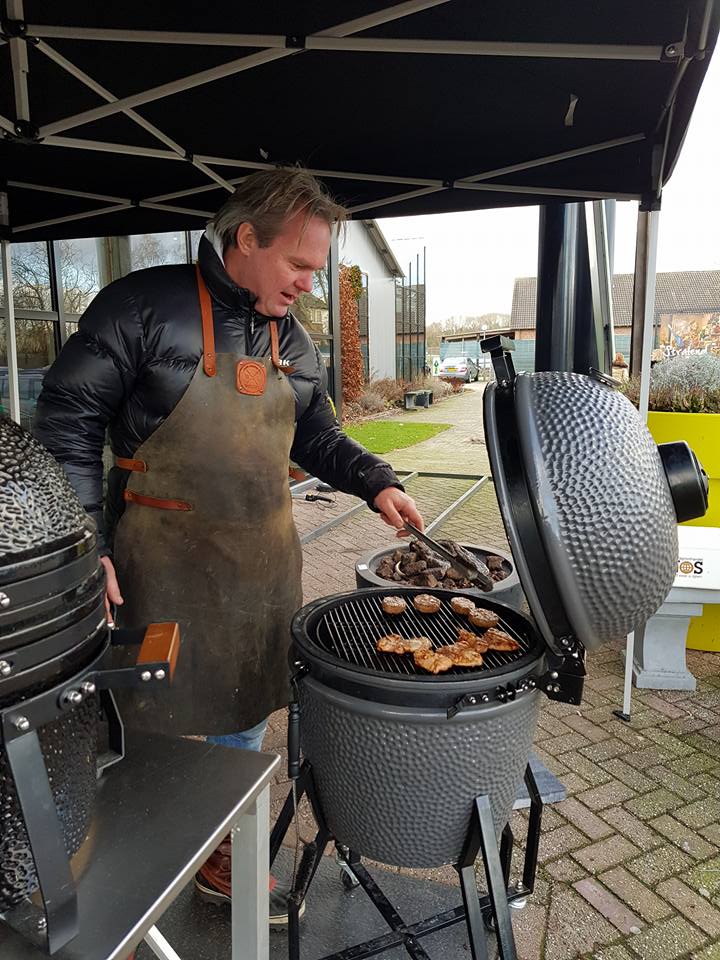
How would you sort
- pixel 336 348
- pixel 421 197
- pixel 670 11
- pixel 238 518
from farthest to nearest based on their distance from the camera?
1. pixel 336 348
2. pixel 421 197
3. pixel 238 518
4. pixel 670 11

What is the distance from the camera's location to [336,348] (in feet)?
29.6

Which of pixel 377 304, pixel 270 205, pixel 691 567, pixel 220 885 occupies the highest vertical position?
pixel 377 304

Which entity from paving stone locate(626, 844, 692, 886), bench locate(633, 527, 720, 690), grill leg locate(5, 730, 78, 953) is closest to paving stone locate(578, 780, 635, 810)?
paving stone locate(626, 844, 692, 886)

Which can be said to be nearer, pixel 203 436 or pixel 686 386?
pixel 203 436

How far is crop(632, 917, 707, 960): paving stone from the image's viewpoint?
1975 mm

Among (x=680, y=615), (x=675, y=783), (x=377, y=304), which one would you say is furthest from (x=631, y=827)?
(x=377, y=304)

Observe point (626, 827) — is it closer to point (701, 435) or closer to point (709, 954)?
point (709, 954)

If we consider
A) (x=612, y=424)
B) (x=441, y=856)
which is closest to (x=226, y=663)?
(x=441, y=856)

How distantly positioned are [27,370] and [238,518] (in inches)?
165

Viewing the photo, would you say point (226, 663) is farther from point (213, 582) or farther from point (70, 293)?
point (70, 293)

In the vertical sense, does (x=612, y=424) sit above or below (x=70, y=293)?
below

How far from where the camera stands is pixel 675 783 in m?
2.78

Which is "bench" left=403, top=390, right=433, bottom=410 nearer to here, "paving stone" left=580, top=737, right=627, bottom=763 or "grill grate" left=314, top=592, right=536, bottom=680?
"paving stone" left=580, top=737, right=627, bottom=763

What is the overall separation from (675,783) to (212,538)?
2.27 meters
